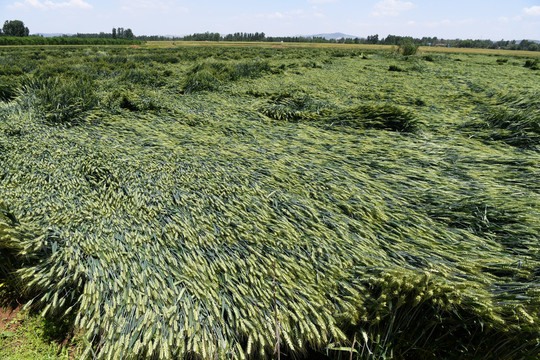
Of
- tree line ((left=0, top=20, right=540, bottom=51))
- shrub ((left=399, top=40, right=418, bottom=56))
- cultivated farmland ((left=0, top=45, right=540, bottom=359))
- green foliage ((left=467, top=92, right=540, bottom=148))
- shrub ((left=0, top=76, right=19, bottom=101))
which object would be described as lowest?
cultivated farmland ((left=0, top=45, right=540, bottom=359))

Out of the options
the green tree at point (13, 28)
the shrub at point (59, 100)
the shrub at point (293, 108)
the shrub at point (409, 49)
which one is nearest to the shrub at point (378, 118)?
the shrub at point (293, 108)

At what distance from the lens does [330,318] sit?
149 centimetres

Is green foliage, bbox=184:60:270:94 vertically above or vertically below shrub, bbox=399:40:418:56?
below

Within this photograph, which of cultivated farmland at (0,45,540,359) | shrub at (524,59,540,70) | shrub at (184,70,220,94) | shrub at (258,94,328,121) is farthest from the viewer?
shrub at (524,59,540,70)

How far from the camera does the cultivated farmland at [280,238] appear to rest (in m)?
1.47

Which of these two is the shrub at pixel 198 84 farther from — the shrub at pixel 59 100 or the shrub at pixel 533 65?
the shrub at pixel 533 65

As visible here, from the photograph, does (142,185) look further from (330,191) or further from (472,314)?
(472,314)

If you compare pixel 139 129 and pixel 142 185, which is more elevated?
pixel 139 129

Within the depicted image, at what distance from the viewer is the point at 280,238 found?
73.2 inches

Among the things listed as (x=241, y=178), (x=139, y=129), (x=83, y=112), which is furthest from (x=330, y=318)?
(x=83, y=112)

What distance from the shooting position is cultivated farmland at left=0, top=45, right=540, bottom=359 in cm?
147

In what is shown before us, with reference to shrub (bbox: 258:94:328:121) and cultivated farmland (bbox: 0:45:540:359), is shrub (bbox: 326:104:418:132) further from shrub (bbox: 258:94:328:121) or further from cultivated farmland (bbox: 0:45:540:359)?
shrub (bbox: 258:94:328:121)

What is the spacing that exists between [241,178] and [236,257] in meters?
0.90

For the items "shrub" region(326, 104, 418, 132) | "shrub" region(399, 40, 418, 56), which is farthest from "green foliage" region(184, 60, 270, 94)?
"shrub" region(399, 40, 418, 56)
